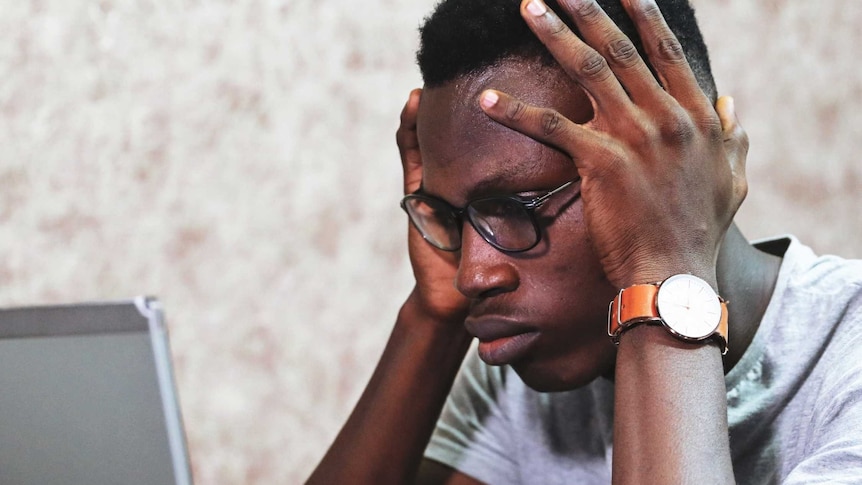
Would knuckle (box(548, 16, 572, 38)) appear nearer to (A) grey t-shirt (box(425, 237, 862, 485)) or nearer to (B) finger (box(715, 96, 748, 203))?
(B) finger (box(715, 96, 748, 203))

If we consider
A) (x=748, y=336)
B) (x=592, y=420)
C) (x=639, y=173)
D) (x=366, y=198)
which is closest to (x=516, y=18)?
(x=639, y=173)

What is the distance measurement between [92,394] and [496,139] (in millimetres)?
560

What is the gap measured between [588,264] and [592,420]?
352 millimetres

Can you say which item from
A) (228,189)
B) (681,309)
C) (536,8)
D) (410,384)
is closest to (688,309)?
(681,309)

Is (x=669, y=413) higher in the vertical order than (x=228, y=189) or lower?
lower

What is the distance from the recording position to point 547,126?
996mm

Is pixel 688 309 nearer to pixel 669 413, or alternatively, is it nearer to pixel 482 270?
pixel 669 413

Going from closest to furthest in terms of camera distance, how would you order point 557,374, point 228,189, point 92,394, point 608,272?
1. point 92,394
2. point 608,272
3. point 557,374
4. point 228,189

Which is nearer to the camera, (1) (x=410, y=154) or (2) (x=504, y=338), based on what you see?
(2) (x=504, y=338)

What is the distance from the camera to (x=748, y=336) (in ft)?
3.87

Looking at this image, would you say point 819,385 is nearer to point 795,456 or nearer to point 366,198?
point 795,456

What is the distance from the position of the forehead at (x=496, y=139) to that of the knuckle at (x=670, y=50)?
9cm

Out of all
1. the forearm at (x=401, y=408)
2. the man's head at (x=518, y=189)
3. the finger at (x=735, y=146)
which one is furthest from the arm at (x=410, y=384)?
the finger at (x=735, y=146)

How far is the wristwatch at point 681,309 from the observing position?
3.10 ft
